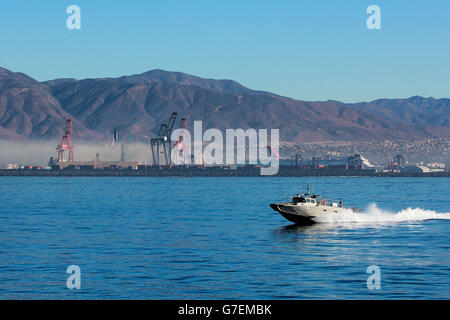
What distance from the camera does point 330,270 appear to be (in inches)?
2089

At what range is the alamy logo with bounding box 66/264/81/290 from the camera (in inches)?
1826

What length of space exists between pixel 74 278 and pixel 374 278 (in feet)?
68.7

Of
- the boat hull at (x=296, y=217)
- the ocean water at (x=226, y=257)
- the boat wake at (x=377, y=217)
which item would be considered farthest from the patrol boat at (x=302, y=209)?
the ocean water at (x=226, y=257)

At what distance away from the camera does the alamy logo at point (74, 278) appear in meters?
46.4

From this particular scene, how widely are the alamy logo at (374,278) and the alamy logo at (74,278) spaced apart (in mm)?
19468

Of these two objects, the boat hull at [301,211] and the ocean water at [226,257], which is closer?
the ocean water at [226,257]

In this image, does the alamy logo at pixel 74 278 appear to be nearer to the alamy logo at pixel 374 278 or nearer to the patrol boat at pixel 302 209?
the alamy logo at pixel 374 278

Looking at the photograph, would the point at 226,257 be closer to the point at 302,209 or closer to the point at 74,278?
the point at 74,278

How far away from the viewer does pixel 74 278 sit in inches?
1907

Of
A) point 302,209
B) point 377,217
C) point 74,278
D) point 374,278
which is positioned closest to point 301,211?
point 302,209

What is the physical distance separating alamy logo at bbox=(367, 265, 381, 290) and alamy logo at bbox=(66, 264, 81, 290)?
19468 millimetres
